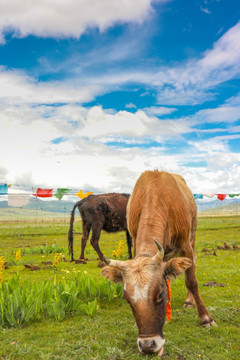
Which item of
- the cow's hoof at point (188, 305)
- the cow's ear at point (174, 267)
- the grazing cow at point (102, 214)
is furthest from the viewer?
the grazing cow at point (102, 214)

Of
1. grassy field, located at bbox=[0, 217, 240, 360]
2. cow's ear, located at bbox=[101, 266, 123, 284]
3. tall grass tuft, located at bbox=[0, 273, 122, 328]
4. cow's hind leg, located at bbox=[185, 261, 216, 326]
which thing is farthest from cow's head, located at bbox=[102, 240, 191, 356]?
tall grass tuft, located at bbox=[0, 273, 122, 328]

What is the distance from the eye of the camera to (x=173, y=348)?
5.20 m

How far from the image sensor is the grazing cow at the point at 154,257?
4.40m

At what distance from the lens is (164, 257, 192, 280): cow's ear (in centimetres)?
479

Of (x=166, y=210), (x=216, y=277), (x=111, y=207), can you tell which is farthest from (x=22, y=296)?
(x=111, y=207)

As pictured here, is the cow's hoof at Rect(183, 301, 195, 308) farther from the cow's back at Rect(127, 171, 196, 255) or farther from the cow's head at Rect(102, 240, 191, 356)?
the cow's head at Rect(102, 240, 191, 356)

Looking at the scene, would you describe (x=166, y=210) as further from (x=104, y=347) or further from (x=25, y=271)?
(x=25, y=271)

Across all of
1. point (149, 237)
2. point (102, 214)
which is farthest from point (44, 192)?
point (149, 237)

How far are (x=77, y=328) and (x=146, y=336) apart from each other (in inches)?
95.9

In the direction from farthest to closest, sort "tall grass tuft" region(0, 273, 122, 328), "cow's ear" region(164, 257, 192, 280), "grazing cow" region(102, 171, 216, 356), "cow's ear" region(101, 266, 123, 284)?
"tall grass tuft" region(0, 273, 122, 328) → "cow's ear" region(101, 266, 123, 284) → "cow's ear" region(164, 257, 192, 280) → "grazing cow" region(102, 171, 216, 356)

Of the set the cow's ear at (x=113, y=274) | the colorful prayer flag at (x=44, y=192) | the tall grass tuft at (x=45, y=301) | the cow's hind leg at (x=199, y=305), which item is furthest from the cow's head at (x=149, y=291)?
the colorful prayer flag at (x=44, y=192)

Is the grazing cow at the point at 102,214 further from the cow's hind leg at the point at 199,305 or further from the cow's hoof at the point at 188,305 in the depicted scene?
the cow's hind leg at the point at 199,305

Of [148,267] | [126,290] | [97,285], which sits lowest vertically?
[97,285]

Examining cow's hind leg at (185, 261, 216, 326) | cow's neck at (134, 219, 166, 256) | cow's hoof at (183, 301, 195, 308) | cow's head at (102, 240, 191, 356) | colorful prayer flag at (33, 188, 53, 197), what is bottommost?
cow's hoof at (183, 301, 195, 308)
